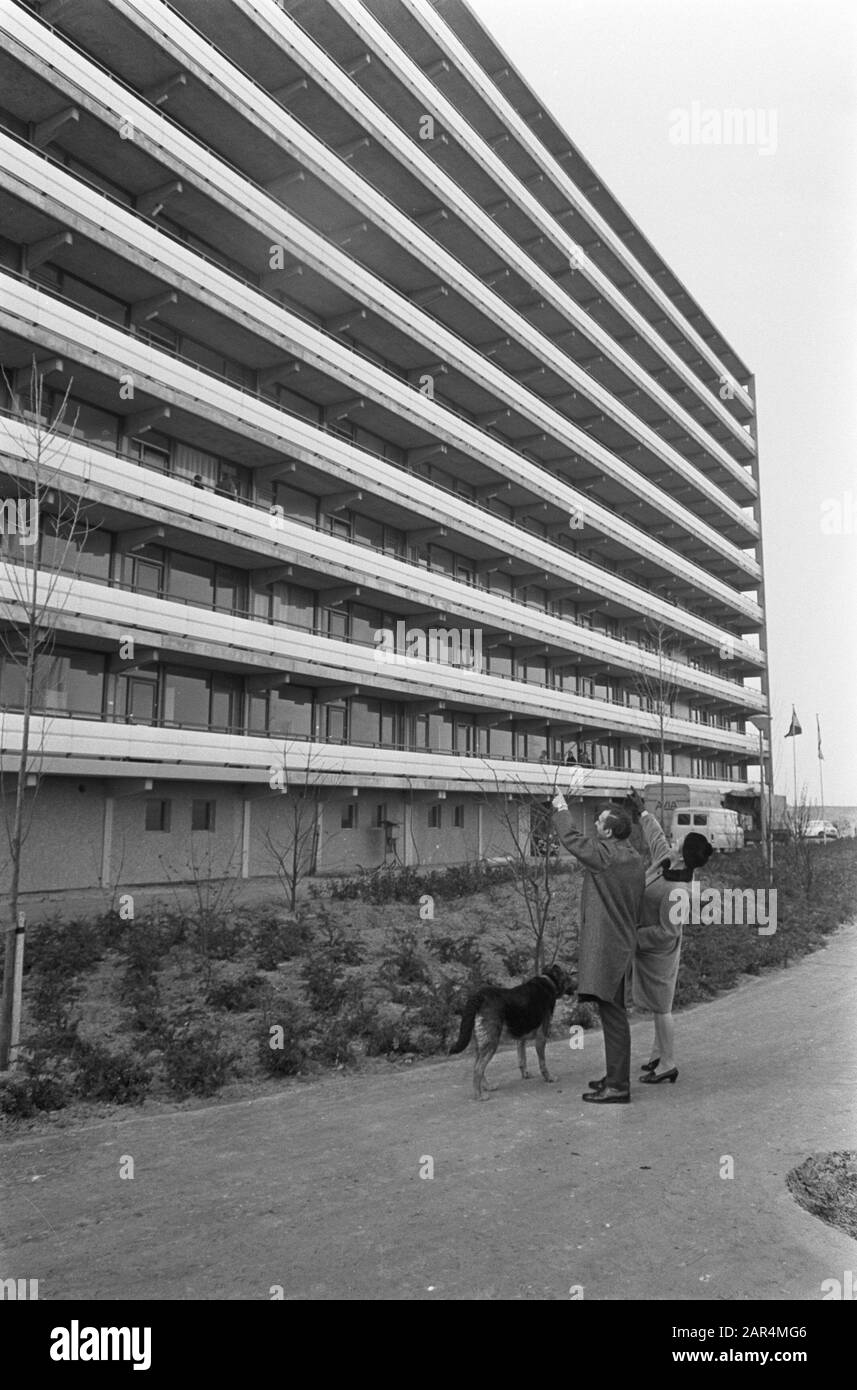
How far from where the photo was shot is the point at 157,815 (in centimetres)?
2336

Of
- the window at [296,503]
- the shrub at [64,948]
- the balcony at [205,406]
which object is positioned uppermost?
the balcony at [205,406]

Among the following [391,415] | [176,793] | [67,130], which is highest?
[67,130]

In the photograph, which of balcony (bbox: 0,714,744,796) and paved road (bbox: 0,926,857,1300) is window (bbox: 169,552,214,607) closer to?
balcony (bbox: 0,714,744,796)

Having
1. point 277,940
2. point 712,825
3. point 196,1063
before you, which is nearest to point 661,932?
point 196,1063

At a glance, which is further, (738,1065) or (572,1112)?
(738,1065)

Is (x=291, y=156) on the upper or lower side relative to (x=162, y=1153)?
upper

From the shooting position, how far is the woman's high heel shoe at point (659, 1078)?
22.2 ft

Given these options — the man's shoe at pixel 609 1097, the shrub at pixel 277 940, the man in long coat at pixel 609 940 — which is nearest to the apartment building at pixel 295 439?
the shrub at pixel 277 940

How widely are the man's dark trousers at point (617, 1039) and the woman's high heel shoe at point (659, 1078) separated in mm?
541

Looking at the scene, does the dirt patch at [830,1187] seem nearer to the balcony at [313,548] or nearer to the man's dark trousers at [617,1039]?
the man's dark trousers at [617,1039]

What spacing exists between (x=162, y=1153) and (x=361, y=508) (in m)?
25.9

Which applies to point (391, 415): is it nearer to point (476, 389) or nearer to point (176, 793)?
point (476, 389)
